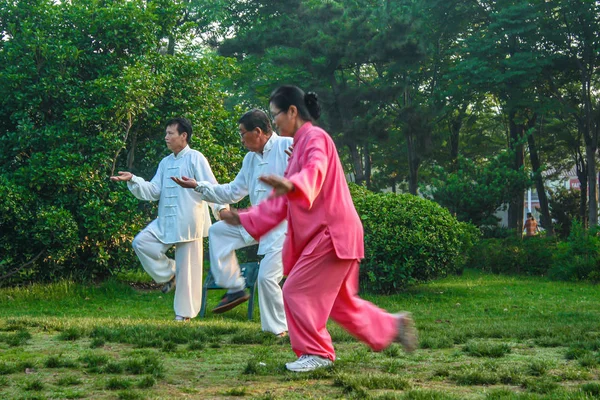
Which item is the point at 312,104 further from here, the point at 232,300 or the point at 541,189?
the point at 541,189

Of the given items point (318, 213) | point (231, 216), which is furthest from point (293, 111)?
point (231, 216)

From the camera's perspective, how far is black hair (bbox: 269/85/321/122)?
5305 mm

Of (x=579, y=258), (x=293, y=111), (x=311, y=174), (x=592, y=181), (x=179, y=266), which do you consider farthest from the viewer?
(x=592, y=181)

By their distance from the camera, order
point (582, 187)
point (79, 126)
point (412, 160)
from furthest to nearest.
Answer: point (582, 187), point (412, 160), point (79, 126)

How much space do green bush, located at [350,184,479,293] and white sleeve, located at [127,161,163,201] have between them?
377 cm

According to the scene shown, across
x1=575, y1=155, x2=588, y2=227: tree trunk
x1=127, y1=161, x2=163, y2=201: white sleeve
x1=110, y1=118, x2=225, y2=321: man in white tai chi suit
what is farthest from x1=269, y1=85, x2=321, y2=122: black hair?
x1=575, y1=155, x2=588, y2=227: tree trunk

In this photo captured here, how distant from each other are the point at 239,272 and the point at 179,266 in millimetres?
1166

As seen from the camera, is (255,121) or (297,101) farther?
(255,121)

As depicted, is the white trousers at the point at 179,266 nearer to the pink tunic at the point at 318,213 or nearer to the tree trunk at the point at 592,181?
the pink tunic at the point at 318,213

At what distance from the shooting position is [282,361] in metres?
5.35

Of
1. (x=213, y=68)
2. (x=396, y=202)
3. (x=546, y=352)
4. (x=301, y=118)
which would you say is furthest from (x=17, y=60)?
(x=546, y=352)

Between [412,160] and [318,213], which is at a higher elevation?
[412,160]

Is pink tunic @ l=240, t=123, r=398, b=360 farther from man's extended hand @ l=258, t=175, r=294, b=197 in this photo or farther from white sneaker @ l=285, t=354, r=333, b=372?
man's extended hand @ l=258, t=175, r=294, b=197

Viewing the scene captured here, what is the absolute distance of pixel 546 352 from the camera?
5922 millimetres
